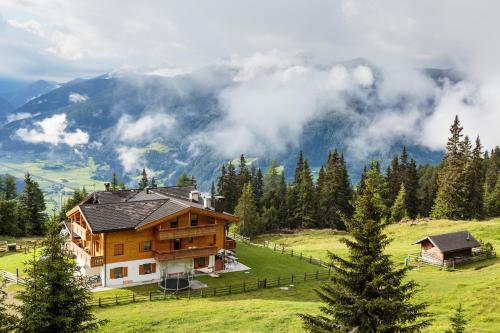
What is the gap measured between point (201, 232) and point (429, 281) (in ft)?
87.5

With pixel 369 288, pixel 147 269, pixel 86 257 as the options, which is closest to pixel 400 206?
pixel 147 269

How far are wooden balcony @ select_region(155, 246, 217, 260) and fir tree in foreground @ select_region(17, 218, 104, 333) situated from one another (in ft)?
94.2

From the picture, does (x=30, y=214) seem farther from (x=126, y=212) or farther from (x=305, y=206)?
(x=305, y=206)

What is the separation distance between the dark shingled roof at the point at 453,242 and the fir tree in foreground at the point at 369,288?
45763mm

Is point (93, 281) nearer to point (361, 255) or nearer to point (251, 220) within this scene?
point (361, 255)

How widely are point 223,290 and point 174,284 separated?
549 cm

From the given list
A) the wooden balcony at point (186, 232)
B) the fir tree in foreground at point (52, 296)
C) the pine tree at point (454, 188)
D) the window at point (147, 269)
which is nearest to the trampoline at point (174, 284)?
the window at point (147, 269)

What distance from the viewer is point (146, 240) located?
174 feet

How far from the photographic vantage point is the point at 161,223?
52688 mm

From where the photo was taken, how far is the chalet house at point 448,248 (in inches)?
2375

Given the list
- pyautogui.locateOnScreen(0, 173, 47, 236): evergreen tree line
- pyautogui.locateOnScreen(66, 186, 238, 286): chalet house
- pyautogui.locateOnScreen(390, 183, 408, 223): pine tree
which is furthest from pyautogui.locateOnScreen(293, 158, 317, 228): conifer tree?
pyautogui.locateOnScreen(0, 173, 47, 236): evergreen tree line

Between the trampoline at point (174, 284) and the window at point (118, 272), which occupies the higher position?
the window at point (118, 272)

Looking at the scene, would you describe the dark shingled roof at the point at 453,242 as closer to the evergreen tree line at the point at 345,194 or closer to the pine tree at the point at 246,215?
the evergreen tree line at the point at 345,194

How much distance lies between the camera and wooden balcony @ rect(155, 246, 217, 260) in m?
52.0
